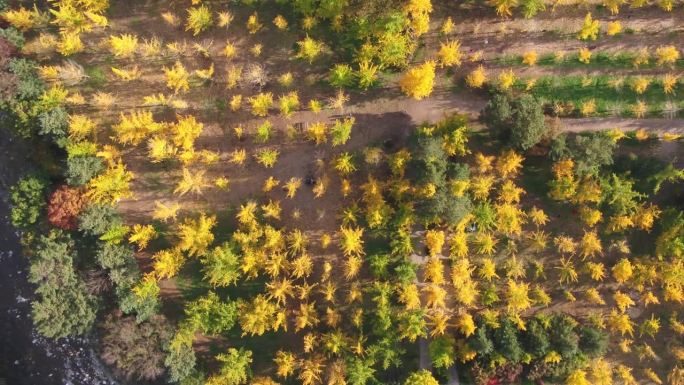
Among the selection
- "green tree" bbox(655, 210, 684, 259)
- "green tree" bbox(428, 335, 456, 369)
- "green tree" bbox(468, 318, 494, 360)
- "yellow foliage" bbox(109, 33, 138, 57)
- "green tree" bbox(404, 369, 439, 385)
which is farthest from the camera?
"yellow foliage" bbox(109, 33, 138, 57)

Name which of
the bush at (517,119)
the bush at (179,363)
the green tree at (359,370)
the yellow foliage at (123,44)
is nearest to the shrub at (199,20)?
the yellow foliage at (123,44)

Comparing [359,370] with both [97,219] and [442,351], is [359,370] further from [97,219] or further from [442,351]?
[97,219]

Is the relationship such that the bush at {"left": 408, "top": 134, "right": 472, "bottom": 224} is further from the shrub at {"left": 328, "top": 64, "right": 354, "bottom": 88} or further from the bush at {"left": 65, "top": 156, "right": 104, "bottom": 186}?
the bush at {"left": 65, "top": 156, "right": 104, "bottom": 186}

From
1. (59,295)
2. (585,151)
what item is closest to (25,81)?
(59,295)

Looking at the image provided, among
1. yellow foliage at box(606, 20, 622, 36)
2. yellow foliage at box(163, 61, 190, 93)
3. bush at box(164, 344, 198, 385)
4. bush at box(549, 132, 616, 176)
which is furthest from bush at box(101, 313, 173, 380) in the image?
yellow foliage at box(606, 20, 622, 36)

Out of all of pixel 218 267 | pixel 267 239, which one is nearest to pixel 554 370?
pixel 267 239
